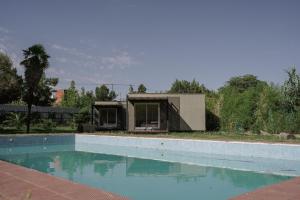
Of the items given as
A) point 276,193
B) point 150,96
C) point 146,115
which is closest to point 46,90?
point 146,115

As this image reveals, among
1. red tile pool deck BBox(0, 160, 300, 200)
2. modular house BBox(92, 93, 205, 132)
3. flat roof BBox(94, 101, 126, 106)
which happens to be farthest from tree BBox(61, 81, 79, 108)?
red tile pool deck BBox(0, 160, 300, 200)

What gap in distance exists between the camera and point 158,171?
11391 mm

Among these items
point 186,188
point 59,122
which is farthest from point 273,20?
point 59,122

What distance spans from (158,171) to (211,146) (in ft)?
14.5

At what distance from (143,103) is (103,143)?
5198mm

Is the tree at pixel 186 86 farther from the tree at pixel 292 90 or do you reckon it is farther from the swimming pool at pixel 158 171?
the swimming pool at pixel 158 171

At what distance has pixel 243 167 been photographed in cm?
1180

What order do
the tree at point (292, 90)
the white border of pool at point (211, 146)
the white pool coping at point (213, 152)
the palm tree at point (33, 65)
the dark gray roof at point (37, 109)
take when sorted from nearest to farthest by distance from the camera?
the white pool coping at point (213, 152) → the white border of pool at point (211, 146) → the tree at point (292, 90) → the palm tree at point (33, 65) → the dark gray roof at point (37, 109)

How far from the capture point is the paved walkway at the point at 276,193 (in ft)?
19.0

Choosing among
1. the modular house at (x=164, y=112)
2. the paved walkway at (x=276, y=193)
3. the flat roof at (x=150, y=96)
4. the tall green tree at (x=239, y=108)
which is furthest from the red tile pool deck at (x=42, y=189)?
the tall green tree at (x=239, y=108)

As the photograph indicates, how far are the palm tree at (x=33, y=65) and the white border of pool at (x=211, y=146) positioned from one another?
6.47 m

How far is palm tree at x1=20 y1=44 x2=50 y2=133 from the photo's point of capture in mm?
24148

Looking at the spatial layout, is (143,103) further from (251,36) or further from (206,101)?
(251,36)

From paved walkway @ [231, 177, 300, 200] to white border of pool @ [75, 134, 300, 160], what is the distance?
630 centimetres
